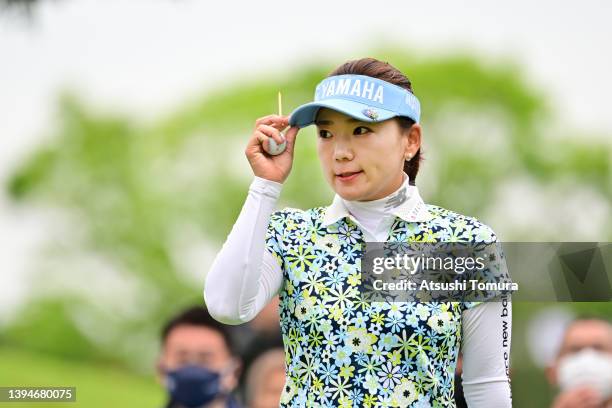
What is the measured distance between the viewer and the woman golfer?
3002 millimetres

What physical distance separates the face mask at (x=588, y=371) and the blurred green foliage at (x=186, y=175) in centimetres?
1202

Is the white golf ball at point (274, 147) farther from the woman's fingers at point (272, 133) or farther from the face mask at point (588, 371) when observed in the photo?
the face mask at point (588, 371)

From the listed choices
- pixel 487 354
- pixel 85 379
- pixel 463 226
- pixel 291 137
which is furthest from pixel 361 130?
pixel 85 379

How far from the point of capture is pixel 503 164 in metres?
21.0

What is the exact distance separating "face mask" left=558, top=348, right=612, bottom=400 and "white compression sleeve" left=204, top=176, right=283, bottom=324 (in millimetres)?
2974

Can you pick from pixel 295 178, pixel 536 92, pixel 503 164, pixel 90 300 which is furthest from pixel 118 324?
pixel 536 92

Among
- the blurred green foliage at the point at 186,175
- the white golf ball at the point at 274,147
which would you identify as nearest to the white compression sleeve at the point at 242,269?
the white golf ball at the point at 274,147

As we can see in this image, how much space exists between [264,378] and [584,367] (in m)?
1.40

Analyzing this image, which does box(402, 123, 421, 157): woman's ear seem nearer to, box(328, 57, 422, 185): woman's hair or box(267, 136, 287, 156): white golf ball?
box(328, 57, 422, 185): woman's hair

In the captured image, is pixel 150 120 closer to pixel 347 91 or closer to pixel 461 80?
pixel 461 80

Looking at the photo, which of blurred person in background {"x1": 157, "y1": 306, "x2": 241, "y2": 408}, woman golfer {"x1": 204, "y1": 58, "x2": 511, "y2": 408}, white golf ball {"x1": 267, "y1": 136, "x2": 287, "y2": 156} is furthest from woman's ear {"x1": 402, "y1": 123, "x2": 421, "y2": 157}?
blurred person in background {"x1": 157, "y1": 306, "x2": 241, "y2": 408}

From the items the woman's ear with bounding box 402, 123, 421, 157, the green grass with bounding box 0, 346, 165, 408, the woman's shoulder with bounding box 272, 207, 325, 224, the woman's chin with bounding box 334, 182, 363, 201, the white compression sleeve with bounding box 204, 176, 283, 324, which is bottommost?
the green grass with bounding box 0, 346, 165, 408

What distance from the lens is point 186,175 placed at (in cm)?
2025

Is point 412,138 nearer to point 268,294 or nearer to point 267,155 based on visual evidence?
point 267,155
